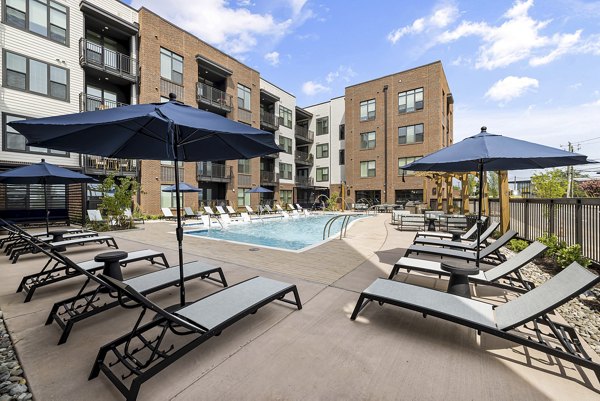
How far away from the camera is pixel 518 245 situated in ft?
24.7

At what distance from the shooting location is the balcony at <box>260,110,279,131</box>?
27.8 metres

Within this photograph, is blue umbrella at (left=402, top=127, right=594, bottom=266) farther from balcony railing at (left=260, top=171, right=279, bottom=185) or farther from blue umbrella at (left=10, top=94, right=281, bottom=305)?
balcony railing at (left=260, top=171, right=279, bottom=185)

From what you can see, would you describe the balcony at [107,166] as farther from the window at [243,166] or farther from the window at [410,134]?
the window at [410,134]

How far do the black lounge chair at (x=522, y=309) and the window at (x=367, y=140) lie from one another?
28765mm

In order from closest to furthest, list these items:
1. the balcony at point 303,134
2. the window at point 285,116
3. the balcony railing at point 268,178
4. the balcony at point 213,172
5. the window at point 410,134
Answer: the balcony at point 213,172
the window at point 410,134
the balcony railing at point 268,178
the window at point 285,116
the balcony at point 303,134

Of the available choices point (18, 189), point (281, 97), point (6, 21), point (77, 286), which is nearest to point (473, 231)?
point (77, 286)

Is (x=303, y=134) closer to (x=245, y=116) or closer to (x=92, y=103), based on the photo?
(x=245, y=116)

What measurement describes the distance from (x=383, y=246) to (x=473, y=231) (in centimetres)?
279

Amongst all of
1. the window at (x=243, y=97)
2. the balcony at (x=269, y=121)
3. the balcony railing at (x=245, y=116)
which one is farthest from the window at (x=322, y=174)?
the window at (x=243, y=97)

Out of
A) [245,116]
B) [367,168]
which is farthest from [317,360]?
[367,168]

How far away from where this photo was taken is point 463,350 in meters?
2.70

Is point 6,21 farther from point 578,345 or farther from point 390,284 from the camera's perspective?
point 578,345

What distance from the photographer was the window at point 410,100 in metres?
27.1

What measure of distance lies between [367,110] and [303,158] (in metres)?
10.2
